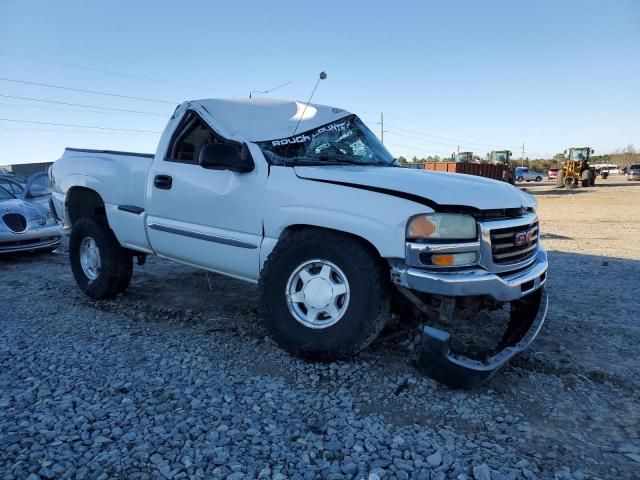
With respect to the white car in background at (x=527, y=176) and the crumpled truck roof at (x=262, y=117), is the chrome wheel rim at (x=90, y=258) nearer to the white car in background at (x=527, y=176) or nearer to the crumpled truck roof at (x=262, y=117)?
the crumpled truck roof at (x=262, y=117)

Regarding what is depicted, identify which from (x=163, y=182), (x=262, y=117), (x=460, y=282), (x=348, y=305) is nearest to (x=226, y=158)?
(x=262, y=117)

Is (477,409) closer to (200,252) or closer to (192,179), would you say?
(200,252)

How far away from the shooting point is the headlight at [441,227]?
9.25 feet

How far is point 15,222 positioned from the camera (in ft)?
24.8

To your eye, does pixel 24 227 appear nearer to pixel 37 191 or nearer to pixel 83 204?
pixel 37 191

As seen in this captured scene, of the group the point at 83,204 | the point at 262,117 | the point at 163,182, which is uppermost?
the point at 262,117

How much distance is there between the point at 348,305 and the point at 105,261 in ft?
9.84

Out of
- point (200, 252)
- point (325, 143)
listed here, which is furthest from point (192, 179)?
point (325, 143)

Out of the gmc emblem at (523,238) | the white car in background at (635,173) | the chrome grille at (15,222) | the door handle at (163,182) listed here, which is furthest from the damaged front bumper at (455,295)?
the white car in background at (635,173)

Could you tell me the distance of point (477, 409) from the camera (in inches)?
107

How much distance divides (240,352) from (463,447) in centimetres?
183

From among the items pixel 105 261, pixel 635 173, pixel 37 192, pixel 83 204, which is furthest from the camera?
pixel 635 173

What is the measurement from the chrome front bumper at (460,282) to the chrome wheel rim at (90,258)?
3.54m

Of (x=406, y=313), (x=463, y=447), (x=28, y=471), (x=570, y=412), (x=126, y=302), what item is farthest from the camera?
(x=126, y=302)
